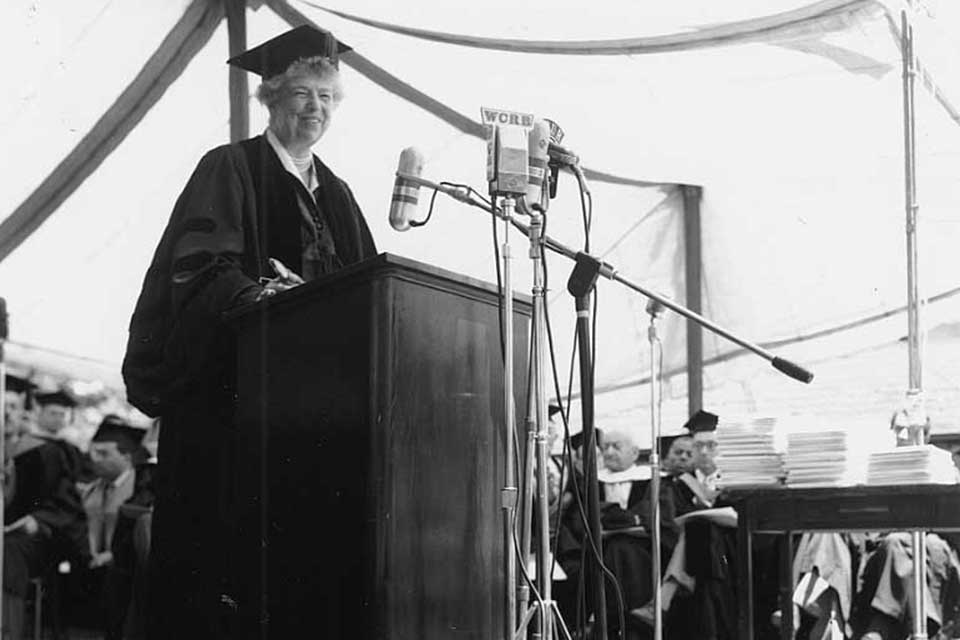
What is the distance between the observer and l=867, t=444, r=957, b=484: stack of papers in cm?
432

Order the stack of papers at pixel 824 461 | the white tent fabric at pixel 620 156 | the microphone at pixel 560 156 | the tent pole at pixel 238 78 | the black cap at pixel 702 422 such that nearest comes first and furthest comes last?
the microphone at pixel 560 156
the white tent fabric at pixel 620 156
the tent pole at pixel 238 78
the stack of papers at pixel 824 461
the black cap at pixel 702 422

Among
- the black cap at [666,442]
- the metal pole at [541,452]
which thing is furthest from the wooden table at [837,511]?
the black cap at [666,442]

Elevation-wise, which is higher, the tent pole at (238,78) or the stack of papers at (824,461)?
the tent pole at (238,78)

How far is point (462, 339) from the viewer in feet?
11.0

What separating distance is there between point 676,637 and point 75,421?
13.5ft

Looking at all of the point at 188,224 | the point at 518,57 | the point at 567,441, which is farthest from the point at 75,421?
the point at 518,57

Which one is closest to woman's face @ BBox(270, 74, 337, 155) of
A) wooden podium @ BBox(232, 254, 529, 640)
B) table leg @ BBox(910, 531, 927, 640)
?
wooden podium @ BBox(232, 254, 529, 640)

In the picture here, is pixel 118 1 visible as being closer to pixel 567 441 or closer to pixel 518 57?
pixel 567 441

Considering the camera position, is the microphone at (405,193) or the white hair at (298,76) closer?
the microphone at (405,193)

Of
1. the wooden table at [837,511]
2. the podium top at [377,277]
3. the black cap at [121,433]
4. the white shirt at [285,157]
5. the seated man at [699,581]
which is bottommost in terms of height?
the seated man at [699,581]

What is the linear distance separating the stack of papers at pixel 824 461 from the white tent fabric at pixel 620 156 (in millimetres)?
1309

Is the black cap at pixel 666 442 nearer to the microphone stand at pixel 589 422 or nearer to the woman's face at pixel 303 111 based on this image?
the woman's face at pixel 303 111

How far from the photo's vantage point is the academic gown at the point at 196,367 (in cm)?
377

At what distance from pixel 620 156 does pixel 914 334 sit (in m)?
1.71
